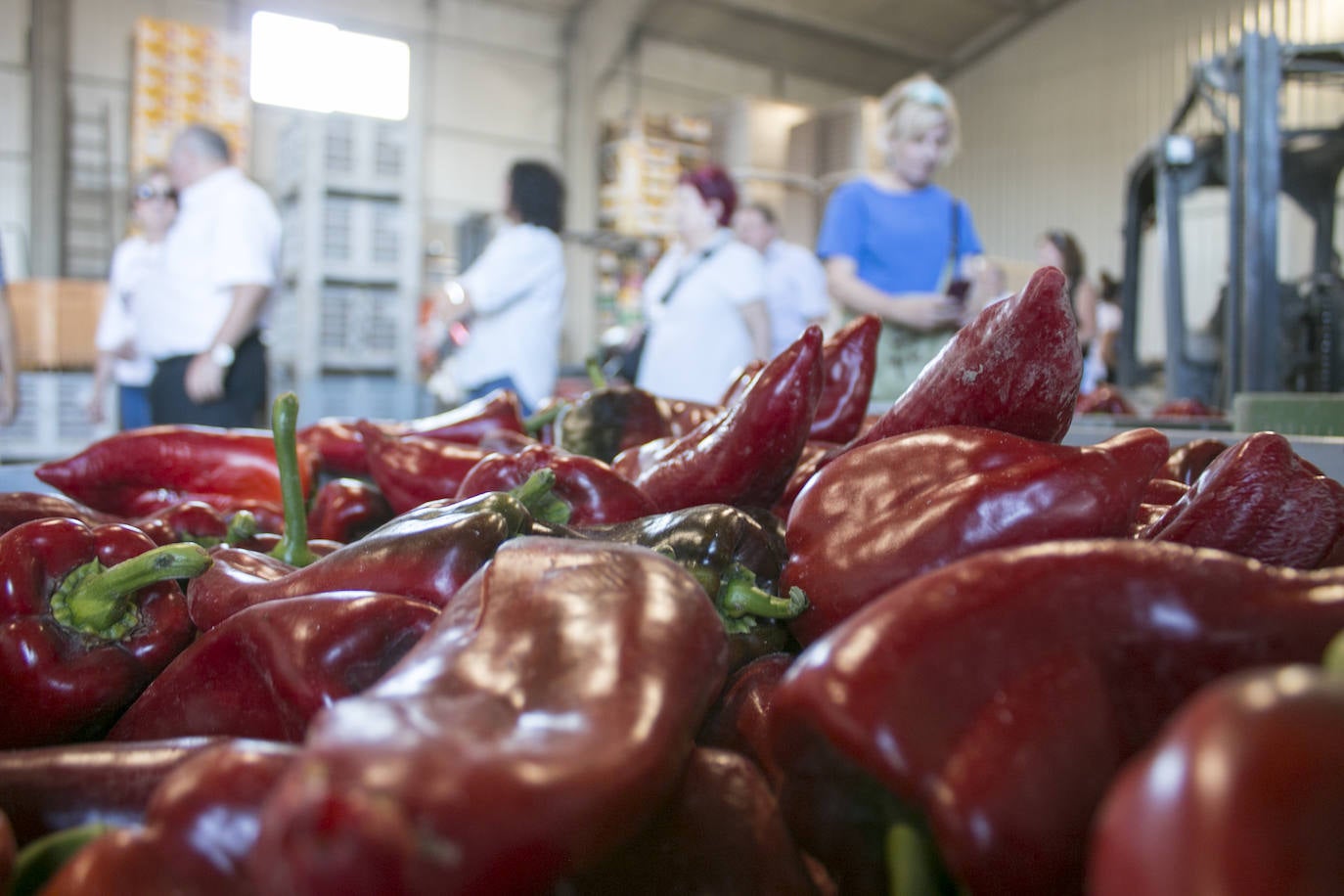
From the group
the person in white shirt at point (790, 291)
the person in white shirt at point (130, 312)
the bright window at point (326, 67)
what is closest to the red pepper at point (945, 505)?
the person in white shirt at point (790, 291)

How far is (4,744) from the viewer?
604 millimetres

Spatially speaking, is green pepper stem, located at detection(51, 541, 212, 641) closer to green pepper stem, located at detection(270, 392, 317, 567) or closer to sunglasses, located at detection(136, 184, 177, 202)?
green pepper stem, located at detection(270, 392, 317, 567)

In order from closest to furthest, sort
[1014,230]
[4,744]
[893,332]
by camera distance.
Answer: [4,744], [893,332], [1014,230]

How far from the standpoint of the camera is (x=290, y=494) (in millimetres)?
876

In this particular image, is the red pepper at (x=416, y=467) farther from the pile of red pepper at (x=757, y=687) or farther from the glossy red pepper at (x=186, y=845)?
the glossy red pepper at (x=186, y=845)

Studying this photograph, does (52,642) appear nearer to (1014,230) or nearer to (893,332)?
(893,332)

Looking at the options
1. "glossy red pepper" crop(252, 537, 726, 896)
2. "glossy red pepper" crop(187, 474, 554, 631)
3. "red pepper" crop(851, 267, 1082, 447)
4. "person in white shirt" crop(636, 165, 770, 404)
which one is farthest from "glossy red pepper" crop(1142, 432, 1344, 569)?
"person in white shirt" crop(636, 165, 770, 404)

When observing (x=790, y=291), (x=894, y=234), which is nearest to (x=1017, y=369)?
(x=894, y=234)

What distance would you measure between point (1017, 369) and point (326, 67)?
9214 mm

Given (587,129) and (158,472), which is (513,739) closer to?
(158,472)

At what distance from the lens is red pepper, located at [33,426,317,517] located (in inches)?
52.4

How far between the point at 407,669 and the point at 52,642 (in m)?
0.33

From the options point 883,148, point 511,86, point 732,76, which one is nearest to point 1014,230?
point 732,76

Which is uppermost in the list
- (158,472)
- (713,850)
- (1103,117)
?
(1103,117)
